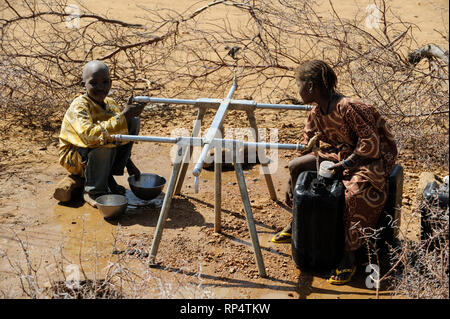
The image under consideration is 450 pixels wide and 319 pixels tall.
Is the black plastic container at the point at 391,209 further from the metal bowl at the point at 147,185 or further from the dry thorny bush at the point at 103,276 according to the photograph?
the metal bowl at the point at 147,185

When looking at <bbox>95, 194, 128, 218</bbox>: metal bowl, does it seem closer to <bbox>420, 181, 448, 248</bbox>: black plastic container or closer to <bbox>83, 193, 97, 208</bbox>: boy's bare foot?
<bbox>83, 193, 97, 208</bbox>: boy's bare foot

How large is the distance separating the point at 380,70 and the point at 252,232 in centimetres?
249

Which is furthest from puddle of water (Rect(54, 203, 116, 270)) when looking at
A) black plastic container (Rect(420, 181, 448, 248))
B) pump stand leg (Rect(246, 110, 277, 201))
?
black plastic container (Rect(420, 181, 448, 248))

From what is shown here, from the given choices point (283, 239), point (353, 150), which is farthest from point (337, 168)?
point (283, 239)

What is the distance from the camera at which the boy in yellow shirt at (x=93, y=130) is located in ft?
14.9

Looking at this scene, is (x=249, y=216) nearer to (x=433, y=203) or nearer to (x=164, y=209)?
(x=164, y=209)

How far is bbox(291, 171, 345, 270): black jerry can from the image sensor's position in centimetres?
364

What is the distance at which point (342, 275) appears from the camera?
3697 mm

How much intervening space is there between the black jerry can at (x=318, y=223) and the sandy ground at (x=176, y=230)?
13 cm

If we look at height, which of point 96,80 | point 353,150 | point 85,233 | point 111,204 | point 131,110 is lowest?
point 85,233

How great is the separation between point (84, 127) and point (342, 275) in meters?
2.19

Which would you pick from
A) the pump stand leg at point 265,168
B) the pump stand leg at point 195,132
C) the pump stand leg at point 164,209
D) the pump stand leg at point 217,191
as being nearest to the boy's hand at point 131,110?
the pump stand leg at point 195,132
